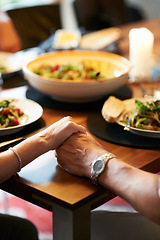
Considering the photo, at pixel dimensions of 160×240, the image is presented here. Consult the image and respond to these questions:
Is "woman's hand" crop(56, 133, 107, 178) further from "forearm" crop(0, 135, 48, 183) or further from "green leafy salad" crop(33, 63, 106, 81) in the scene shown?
"green leafy salad" crop(33, 63, 106, 81)

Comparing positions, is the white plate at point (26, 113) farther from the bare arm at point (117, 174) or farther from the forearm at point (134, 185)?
the forearm at point (134, 185)

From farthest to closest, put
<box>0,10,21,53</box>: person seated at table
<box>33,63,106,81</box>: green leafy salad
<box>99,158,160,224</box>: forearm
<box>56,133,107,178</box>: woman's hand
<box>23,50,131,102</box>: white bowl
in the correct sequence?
<box>0,10,21,53</box>: person seated at table
<box>33,63,106,81</box>: green leafy salad
<box>23,50,131,102</box>: white bowl
<box>56,133,107,178</box>: woman's hand
<box>99,158,160,224</box>: forearm

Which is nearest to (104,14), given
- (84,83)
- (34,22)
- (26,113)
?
(34,22)

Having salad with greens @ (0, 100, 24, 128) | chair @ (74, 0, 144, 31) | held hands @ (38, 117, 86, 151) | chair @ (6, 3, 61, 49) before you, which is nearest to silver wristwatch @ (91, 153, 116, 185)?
held hands @ (38, 117, 86, 151)

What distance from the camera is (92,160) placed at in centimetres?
100

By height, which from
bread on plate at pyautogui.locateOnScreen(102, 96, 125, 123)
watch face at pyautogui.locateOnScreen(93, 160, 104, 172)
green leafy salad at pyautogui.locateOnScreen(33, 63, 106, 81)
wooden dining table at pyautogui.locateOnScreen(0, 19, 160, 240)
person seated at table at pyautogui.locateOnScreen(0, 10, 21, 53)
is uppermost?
green leafy salad at pyautogui.locateOnScreen(33, 63, 106, 81)

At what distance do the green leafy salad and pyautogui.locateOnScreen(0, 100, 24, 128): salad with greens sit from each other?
0.29m

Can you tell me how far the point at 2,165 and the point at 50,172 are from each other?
13 cm

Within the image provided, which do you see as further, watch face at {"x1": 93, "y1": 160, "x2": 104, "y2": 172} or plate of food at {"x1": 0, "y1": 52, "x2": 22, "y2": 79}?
plate of food at {"x1": 0, "y1": 52, "x2": 22, "y2": 79}

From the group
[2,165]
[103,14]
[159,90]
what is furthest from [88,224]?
[103,14]

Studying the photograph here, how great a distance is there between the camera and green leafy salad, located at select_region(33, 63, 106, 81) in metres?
1.53

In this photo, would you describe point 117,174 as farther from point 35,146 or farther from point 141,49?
point 141,49

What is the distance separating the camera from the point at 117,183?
0.93 m

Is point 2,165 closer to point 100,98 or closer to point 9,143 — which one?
point 9,143
